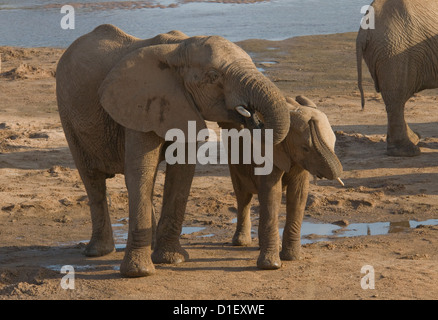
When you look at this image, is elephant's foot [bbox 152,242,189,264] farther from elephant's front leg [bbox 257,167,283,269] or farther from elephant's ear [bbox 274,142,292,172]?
elephant's ear [bbox 274,142,292,172]

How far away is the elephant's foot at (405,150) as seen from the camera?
39.2ft

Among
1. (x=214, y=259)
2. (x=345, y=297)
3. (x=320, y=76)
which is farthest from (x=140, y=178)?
(x=320, y=76)

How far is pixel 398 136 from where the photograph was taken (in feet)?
39.4

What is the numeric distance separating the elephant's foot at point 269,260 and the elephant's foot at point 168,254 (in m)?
0.71

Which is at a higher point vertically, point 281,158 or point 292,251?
point 281,158

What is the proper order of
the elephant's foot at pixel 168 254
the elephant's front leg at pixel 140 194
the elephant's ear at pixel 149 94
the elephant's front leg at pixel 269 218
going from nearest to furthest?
the elephant's ear at pixel 149 94 → the elephant's front leg at pixel 140 194 → the elephant's front leg at pixel 269 218 → the elephant's foot at pixel 168 254

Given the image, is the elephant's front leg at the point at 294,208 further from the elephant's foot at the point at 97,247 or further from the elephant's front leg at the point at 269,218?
the elephant's foot at the point at 97,247

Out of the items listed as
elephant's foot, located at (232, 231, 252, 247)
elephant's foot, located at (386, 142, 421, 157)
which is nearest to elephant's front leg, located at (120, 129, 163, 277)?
elephant's foot, located at (232, 231, 252, 247)

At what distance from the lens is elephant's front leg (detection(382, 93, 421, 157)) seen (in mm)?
11953

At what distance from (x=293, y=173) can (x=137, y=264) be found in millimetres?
1441

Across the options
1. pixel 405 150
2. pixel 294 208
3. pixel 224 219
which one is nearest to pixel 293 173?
pixel 294 208

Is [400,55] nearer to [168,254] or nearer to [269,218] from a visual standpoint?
[269,218]

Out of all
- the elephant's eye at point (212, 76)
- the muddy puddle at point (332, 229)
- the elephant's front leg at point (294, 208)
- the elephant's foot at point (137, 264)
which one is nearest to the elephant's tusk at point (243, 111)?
the elephant's eye at point (212, 76)

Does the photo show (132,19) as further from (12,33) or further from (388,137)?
(388,137)
